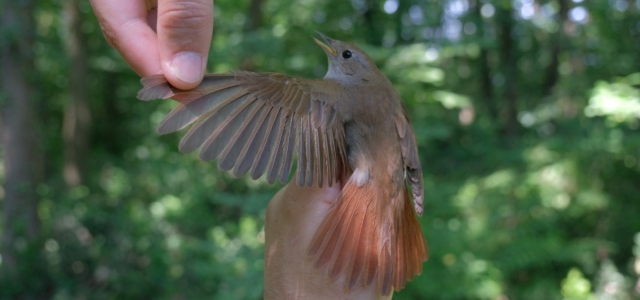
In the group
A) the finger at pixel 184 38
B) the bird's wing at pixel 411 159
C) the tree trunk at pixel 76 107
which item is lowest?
the bird's wing at pixel 411 159

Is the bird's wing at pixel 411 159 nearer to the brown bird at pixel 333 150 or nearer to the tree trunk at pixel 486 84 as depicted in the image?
the brown bird at pixel 333 150

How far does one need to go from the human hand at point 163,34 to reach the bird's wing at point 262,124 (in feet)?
0.25

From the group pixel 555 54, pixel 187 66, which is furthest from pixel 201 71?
pixel 555 54

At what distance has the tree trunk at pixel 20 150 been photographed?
7633mm

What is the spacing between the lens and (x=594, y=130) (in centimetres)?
685

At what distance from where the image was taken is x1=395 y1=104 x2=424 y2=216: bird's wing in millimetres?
2258

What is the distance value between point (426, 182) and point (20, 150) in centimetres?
601

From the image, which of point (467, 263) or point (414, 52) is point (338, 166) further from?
point (467, 263)

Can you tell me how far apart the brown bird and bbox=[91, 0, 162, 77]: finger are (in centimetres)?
12

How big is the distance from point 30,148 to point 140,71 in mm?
7364

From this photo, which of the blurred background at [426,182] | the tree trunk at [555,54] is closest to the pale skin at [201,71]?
the blurred background at [426,182]

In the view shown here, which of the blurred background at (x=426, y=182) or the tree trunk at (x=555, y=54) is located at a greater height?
the tree trunk at (x=555, y=54)

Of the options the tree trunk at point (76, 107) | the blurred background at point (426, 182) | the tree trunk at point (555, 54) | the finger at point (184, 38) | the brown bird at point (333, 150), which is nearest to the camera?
the finger at point (184, 38)

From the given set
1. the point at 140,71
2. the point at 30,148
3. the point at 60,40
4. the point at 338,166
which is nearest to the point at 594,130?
the point at 338,166
